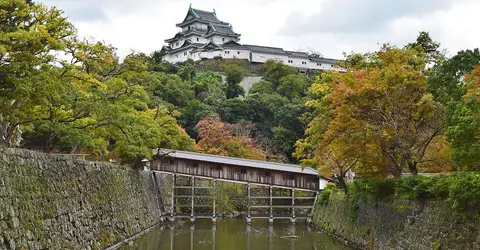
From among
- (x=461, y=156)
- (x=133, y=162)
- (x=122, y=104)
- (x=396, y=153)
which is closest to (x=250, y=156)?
(x=133, y=162)

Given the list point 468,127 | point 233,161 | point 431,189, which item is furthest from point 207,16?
point 468,127

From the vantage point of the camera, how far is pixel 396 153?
18359mm

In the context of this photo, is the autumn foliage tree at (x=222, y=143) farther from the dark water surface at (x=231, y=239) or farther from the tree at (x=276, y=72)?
the tree at (x=276, y=72)

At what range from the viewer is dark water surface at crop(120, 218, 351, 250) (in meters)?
20.6

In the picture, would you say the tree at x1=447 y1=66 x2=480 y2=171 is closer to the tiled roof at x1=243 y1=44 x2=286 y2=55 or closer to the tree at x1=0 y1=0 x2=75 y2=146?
the tree at x1=0 y1=0 x2=75 y2=146

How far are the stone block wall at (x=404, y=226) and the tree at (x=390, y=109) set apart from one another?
77.8 inches

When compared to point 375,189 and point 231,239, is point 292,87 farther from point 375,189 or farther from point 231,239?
point 375,189

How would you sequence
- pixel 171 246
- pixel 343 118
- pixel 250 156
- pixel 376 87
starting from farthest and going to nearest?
pixel 250 156 < pixel 171 246 < pixel 343 118 < pixel 376 87

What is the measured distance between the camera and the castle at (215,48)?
7988cm

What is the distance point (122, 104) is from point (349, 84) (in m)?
11.6

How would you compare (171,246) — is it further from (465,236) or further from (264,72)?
(264,72)

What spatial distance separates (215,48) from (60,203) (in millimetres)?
67332

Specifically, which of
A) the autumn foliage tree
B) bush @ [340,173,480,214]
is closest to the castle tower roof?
the autumn foliage tree

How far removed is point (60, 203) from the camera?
13.5m
